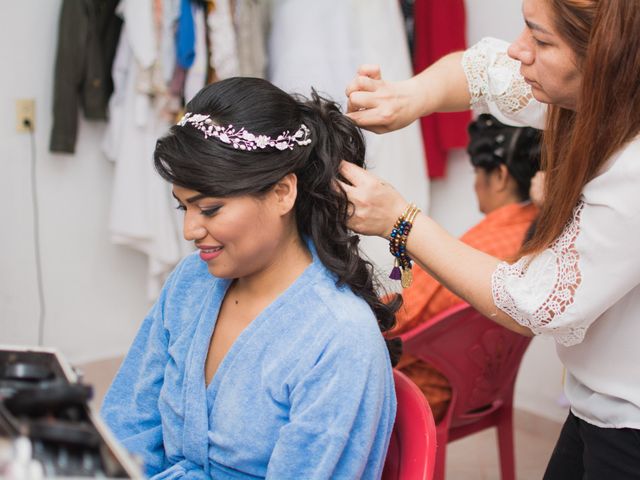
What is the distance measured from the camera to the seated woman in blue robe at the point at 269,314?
1192mm

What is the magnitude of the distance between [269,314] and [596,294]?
1.71 ft

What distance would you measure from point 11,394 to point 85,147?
2768 millimetres

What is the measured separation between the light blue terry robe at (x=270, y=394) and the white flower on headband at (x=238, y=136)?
224 millimetres

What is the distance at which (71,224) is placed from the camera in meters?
3.34

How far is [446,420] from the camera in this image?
6.43 feet

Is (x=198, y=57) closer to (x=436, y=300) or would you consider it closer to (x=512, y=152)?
(x=512, y=152)

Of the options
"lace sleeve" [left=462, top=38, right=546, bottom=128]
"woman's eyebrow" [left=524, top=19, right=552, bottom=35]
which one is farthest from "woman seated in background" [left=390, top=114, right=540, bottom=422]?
"woman's eyebrow" [left=524, top=19, right=552, bottom=35]

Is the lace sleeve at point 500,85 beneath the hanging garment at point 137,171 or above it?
above

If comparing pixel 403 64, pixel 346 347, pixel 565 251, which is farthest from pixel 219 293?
pixel 403 64

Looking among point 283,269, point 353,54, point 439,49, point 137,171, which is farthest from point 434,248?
point 137,171

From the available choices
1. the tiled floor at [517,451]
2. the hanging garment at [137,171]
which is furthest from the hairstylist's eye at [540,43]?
the hanging garment at [137,171]

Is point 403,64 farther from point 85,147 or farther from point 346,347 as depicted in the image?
point 346,347

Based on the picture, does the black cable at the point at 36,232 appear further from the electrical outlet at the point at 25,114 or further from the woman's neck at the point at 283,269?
the woman's neck at the point at 283,269

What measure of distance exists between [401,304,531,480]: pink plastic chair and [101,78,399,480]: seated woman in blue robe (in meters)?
0.47
